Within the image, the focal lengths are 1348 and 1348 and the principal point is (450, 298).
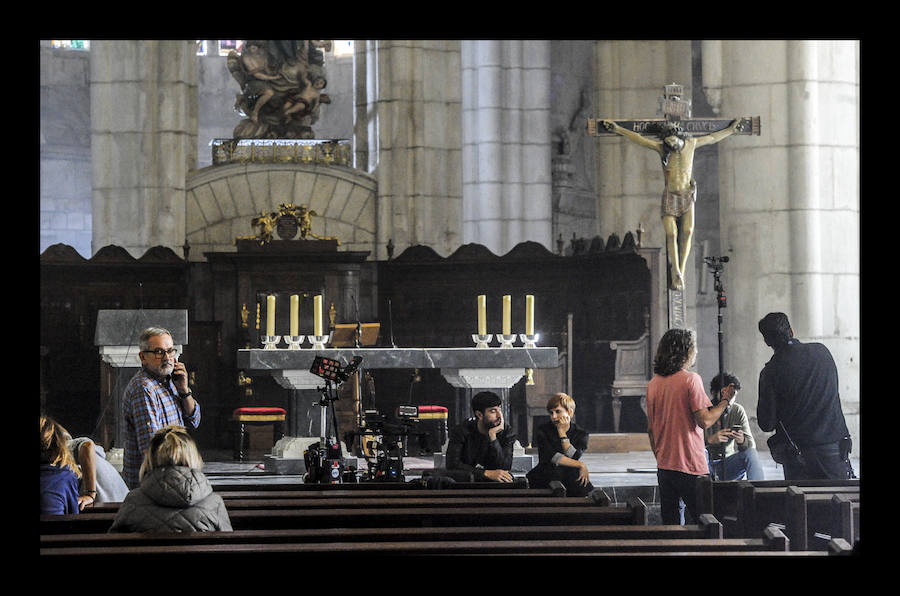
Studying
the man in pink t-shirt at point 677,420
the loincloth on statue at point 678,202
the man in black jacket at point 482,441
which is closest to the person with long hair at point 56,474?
the man in black jacket at point 482,441

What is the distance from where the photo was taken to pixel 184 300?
15188mm

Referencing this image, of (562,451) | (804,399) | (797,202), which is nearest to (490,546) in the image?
(562,451)

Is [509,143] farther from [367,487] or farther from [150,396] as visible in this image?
[150,396]

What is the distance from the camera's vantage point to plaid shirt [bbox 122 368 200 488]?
20.0 ft

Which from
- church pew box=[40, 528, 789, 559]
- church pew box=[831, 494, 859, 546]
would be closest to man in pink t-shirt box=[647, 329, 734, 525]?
church pew box=[831, 494, 859, 546]

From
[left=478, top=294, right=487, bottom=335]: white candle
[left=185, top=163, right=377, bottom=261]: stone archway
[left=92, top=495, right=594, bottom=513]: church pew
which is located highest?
[left=185, top=163, right=377, bottom=261]: stone archway

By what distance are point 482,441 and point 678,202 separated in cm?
522

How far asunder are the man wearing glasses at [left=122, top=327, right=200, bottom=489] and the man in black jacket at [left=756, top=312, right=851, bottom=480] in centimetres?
303

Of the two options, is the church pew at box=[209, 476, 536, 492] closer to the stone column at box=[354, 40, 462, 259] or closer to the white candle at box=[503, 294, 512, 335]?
the white candle at box=[503, 294, 512, 335]

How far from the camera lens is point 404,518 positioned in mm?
5379

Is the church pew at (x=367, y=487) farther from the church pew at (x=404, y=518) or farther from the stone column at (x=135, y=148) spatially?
the stone column at (x=135, y=148)

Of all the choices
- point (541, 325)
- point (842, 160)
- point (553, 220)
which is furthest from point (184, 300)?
point (842, 160)

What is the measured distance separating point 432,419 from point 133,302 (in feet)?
14.9
